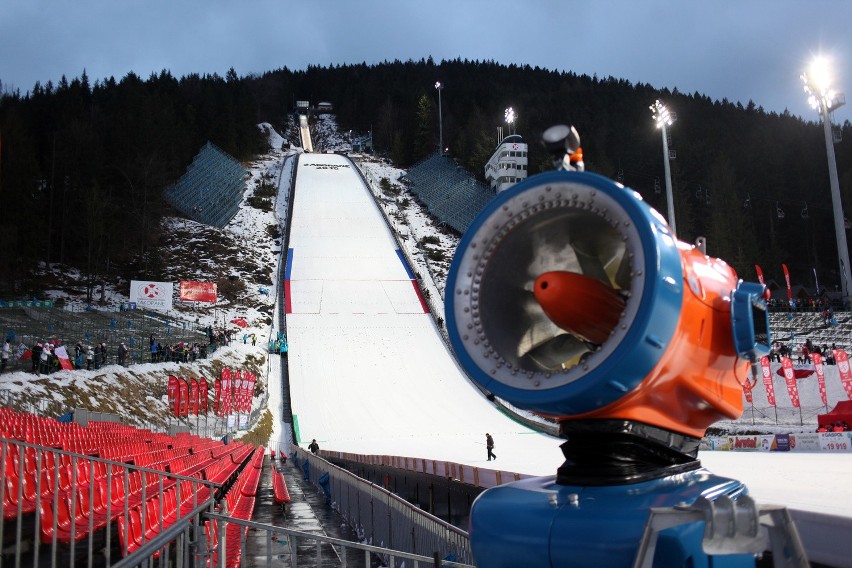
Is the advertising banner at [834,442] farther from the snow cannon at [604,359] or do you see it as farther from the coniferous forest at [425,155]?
the coniferous forest at [425,155]

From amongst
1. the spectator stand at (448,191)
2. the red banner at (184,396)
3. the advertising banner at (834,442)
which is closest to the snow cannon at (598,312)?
the advertising banner at (834,442)

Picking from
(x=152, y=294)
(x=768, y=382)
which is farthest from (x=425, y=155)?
(x=768, y=382)

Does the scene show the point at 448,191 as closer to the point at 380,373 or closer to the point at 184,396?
the point at 380,373

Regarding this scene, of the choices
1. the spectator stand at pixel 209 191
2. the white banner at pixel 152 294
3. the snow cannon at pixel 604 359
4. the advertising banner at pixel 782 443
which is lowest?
the advertising banner at pixel 782 443

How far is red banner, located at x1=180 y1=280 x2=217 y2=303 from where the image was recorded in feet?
146

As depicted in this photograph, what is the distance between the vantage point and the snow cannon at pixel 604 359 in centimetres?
270

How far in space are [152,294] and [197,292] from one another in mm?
4206

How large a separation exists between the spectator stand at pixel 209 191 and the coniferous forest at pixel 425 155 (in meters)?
1.61

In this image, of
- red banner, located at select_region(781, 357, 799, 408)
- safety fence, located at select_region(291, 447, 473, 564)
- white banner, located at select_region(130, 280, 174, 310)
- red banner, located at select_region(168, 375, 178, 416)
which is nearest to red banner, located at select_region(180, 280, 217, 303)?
white banner, located at select_region(130, 280, 174, 310)

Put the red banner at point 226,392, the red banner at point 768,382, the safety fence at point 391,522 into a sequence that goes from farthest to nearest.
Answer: the red banner at point 226,392 < the red banner at point 768,382 < the safety fence at point 391,522

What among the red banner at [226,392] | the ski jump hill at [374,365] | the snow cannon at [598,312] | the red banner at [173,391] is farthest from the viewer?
the ski jump hill at [374,365]

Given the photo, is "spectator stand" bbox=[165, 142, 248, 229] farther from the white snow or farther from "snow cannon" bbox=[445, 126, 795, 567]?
"snow cannon" bbox=[445, 126, 795, 567]

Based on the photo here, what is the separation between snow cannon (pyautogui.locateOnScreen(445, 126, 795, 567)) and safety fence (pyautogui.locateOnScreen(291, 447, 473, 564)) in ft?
5.67

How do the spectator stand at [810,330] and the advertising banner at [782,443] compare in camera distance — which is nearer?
the advertising banner at [782,443]
